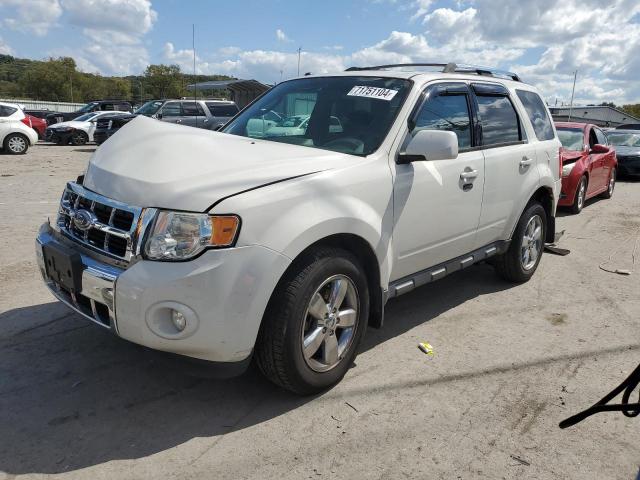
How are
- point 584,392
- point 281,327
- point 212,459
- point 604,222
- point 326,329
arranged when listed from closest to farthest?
point 212,459, point 281,327, point 326,329, point 584,392, point 604,222

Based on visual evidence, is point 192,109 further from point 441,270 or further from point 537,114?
point 441,270

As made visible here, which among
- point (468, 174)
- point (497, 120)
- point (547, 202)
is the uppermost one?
point (497, 120)

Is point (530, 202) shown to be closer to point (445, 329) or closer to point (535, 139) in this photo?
point (535, 139)

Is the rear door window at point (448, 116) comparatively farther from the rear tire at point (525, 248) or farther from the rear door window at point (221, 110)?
the rear door window at point (221, 110)

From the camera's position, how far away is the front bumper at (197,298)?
99.7 inches

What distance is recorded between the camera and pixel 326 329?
3.10m

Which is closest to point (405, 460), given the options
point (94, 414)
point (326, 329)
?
point (326, 329)

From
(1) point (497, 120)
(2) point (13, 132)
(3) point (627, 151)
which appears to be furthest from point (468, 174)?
(2) point (13, 132)

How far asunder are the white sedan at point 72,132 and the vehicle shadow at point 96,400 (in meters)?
20.2

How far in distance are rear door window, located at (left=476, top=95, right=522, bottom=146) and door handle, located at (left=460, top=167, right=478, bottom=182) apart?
0.41m

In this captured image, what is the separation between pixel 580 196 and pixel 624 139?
718cm

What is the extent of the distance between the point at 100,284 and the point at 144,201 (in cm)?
47

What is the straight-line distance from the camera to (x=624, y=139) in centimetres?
1518

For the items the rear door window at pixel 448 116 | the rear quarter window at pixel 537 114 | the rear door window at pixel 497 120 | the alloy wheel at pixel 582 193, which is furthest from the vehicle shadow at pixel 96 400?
the alloy wheel at pixel 582 193
